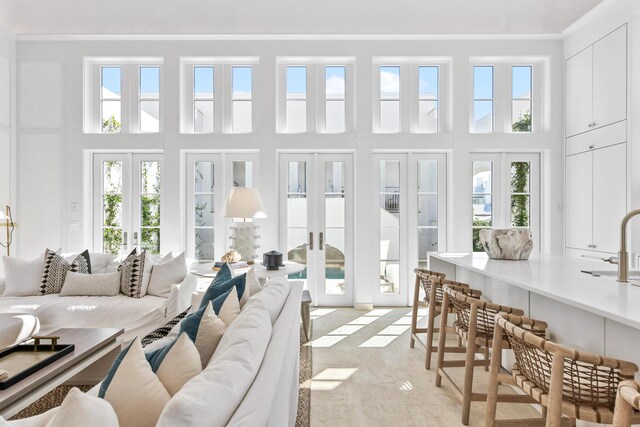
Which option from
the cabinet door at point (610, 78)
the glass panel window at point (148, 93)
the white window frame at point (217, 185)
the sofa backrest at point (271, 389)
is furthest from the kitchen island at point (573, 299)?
the glass panel window at point (148, 93)

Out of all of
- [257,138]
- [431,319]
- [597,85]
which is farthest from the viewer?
[257,138]

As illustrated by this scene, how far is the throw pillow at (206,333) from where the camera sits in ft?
4.55

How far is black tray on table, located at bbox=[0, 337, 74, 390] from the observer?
5.62ft

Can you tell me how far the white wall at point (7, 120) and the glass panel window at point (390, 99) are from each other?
4.63 metres

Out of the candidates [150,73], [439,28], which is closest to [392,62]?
[439,28]

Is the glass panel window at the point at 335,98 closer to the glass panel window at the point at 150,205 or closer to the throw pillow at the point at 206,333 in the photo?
the glass panel window at the point at 150,205

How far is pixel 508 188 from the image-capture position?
4.77 meters

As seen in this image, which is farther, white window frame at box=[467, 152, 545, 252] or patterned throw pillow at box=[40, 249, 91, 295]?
white window frame at box=[467, 152, 545, 252]

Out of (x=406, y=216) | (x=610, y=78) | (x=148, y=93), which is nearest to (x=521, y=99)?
(x=610, y=78)

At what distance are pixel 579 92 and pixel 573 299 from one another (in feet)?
12.6

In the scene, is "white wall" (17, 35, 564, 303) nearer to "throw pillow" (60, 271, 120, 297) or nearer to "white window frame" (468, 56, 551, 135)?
"white window frame" (468, 56, 551, 135)

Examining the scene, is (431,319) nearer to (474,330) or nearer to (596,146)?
(474,330)

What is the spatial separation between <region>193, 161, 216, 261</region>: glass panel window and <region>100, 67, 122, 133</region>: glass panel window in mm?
1217

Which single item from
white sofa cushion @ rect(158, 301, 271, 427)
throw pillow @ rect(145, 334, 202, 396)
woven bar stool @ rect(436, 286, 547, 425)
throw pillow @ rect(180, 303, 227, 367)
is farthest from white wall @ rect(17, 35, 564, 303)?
throw pillow @ rect(145, 334, 202, 396)
